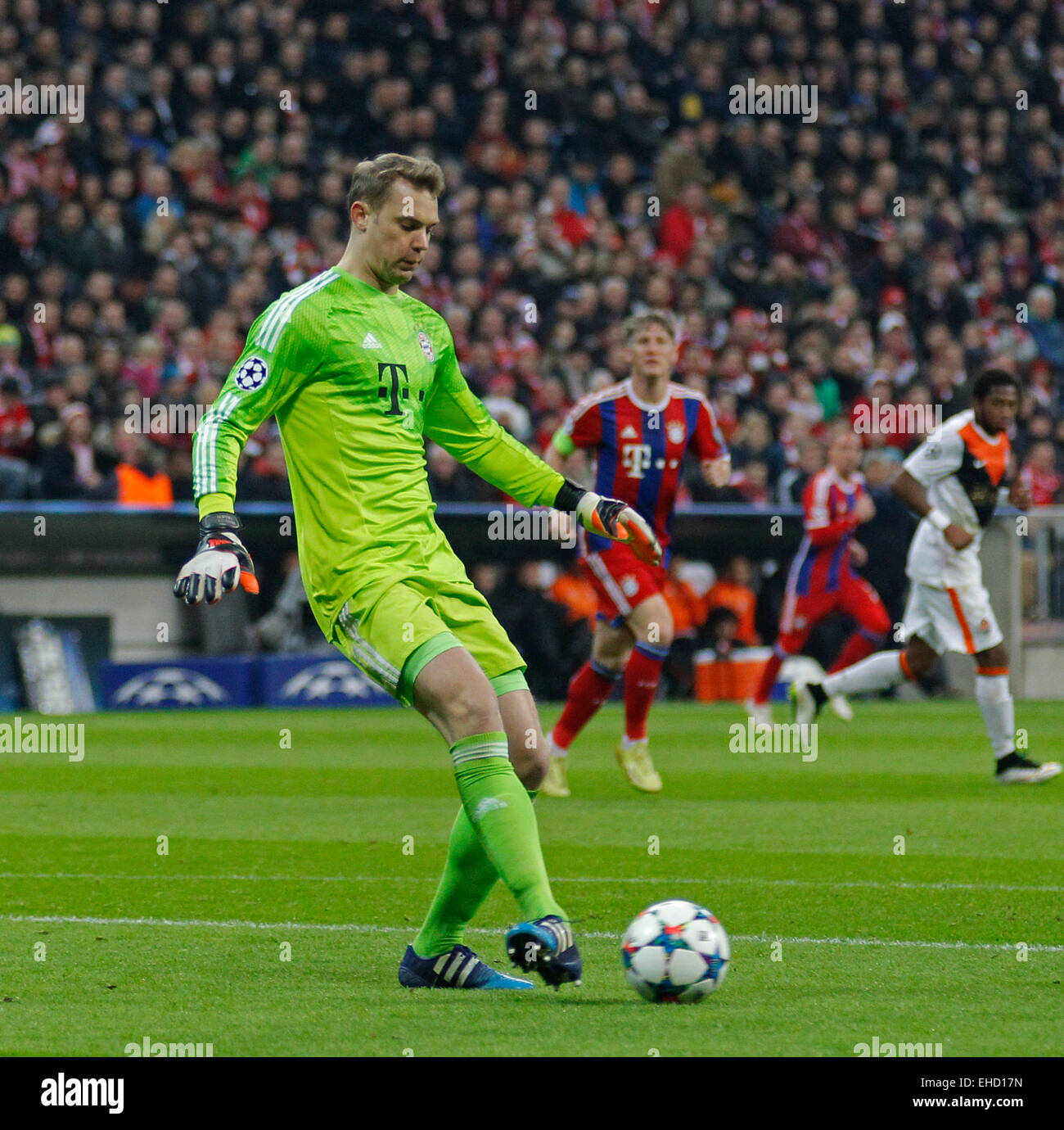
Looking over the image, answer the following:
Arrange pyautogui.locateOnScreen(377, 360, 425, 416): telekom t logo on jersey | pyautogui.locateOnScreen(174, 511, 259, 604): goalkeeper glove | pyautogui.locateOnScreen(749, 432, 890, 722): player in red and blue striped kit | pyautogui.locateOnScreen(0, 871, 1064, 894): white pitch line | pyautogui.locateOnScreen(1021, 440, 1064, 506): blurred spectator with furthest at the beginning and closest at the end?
pyautogui.locateOnScreen(1021, 440, 1064, 506): blurred spectator
pyautogui.locateOnScreen(749, 432, 890, 722): player in red and blue striped kit
pyautogui.locateOnScreen(0, 871, 1064, 894): white pitch line
pyautogui.locateOnScreen(377, 360, 425, 416): telekom t logo on jersey
pyautogui.locateOnScreen(174, 511, 259, 604): goalkeeper glove

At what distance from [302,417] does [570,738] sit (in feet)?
18.1

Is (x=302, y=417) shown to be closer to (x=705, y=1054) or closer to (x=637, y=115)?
(x=705, y=1054)

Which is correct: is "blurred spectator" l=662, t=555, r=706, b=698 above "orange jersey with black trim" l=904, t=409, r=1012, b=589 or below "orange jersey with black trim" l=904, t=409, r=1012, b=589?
below

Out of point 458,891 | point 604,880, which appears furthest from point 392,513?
point 604,880

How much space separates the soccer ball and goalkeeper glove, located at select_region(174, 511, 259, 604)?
128 cm

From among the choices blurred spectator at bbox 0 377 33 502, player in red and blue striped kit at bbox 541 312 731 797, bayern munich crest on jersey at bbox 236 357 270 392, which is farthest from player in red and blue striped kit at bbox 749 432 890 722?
bayern munich crest on jersey at bbox 236 357 270 392

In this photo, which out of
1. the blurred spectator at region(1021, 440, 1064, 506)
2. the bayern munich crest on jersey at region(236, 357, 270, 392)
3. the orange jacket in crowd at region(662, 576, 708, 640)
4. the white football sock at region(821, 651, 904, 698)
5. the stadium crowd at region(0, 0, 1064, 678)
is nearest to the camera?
the bayern munich crest on jersey at region(236, 357, 270, 392)

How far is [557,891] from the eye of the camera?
705 cm

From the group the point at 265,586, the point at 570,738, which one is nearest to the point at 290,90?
the point at 265,586

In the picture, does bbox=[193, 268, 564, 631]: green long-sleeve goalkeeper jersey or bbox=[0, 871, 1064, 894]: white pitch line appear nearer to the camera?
bbox=[193, 268, 564, 631]: green long-sleeve goalkeeper jersey

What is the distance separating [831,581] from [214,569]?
1067 centimetres

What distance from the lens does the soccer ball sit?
193 inches

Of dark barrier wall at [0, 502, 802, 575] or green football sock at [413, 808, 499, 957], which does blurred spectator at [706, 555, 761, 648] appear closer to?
dark barrier wall at [0, 502, 802, 575]

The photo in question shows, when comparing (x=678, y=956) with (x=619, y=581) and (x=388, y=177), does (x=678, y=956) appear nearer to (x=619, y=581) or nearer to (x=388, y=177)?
(x=388, y=177)
